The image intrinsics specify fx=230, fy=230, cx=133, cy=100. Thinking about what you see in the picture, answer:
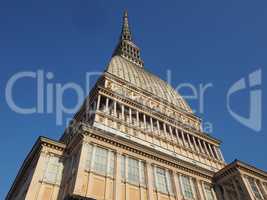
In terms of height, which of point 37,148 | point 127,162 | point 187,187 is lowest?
point 187,187

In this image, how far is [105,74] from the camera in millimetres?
37781

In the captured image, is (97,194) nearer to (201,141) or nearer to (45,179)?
(45,179)

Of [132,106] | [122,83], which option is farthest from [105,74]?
[132,106]

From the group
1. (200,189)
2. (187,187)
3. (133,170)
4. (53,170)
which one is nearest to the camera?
(53,170)

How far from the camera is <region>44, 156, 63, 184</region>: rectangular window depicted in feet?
68.9

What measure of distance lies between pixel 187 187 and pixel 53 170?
14.5 metres

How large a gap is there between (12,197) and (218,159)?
92.8ft

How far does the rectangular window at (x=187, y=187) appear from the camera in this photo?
24.8 meters

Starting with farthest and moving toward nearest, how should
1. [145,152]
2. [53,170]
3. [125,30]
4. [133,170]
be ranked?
[125,30] < [145,152] < [133,170] < [53,170]

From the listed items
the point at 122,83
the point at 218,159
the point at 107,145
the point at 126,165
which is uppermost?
the point at 122,83

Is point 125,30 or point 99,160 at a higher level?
point 125,30

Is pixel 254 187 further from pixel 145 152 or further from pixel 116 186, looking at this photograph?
pixel 116 186

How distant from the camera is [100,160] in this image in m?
22.1

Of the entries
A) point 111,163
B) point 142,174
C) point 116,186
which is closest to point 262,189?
point 142,174
